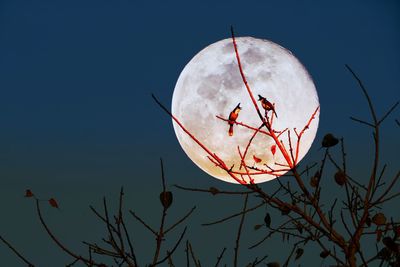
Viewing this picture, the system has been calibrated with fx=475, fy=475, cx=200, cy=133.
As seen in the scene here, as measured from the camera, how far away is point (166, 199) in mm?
2619

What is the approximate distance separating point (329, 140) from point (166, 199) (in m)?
0.99

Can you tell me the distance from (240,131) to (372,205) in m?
1.89

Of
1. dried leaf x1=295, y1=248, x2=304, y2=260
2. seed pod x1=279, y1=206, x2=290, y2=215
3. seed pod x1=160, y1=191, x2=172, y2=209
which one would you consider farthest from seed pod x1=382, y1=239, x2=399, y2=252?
seed pod x1=160, y1=191, x2=172, y2=209

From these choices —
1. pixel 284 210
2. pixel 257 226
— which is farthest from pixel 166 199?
pixel 257 226

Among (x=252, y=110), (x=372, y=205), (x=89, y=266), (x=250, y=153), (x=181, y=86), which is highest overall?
(x=181, y=86)

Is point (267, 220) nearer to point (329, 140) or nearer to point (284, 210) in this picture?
point (284, 210)

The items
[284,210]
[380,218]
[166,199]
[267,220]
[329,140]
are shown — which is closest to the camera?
[166,199]

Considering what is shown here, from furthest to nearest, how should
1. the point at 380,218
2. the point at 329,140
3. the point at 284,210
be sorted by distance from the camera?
the point at 284,210, the point at 380,218, the point at 329,140

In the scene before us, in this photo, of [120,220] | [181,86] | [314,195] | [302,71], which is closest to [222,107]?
A: [181,86]

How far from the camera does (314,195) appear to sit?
2.75 m

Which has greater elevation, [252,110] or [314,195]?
[252,110]

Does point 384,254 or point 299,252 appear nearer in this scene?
point 384,254

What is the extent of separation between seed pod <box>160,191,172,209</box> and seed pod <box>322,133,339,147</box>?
93cm

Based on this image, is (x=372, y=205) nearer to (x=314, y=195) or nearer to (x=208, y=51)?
(x=314, y=195)
